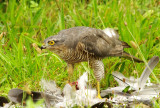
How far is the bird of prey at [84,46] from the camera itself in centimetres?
363

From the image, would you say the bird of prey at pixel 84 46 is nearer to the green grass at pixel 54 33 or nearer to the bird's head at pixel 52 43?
the bird's head at pixel 52 43

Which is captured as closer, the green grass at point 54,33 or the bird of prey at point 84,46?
the bird of prey at point 84,46

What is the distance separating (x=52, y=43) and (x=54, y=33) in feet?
6.59

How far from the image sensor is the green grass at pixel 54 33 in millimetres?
4125

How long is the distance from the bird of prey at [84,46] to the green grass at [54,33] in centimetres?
21

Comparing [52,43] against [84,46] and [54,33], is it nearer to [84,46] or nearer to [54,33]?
[84,46]

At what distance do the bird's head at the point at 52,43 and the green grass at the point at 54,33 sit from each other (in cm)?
27

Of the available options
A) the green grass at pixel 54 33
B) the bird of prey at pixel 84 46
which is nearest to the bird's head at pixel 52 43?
the bird of prey at pixel 84 46

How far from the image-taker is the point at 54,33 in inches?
218

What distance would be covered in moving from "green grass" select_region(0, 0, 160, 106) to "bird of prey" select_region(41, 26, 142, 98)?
0.68 ft

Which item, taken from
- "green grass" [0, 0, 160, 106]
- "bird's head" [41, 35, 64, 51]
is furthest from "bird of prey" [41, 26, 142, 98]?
"green grass" [0, 0, 160, 106]

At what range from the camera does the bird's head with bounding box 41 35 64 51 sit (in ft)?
11.6

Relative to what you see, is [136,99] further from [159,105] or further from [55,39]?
[55,39]

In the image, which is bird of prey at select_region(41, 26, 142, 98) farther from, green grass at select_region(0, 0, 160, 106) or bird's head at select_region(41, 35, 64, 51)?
green grass at select_region(0, 0, 160, 106)
